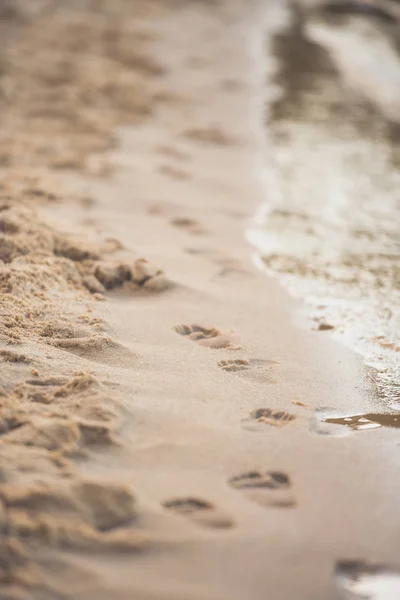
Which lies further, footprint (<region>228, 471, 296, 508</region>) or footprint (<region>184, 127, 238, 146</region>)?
footprint (<region>184, 127, 238, 146</region>)

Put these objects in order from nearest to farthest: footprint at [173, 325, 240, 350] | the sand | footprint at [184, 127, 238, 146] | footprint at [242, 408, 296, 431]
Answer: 1. the sand
2. footprint at [242, 408, 296, 431]
3. footprint at [173, 325, 240, 350]
4. footprint at [184, 127, 238, 146]

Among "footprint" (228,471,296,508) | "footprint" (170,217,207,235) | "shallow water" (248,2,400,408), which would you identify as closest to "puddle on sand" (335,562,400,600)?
"footprint" (228,471,296,508)

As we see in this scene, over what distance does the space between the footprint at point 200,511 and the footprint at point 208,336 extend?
757mm

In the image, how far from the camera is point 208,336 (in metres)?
2.32

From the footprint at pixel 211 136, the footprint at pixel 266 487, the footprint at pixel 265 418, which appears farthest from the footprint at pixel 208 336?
the footprint at pixel 211 136

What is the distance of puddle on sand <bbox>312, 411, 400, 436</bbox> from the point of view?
188cm

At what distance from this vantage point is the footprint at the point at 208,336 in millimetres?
Answer: 2260

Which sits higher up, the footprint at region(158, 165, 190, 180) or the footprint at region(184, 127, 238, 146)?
the footprint at region(184, 127, 238, 146)

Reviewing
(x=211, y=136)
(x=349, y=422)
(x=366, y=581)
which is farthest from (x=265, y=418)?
(x=211, y=136)

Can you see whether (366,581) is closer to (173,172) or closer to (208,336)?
(208,336)

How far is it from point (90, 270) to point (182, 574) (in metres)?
1.43

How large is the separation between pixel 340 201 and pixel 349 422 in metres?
1.94

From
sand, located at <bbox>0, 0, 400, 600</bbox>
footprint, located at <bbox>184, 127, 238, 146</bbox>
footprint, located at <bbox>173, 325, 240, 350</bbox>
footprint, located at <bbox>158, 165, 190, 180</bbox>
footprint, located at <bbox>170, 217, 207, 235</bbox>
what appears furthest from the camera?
footprint, located at <bbox>184, 127, 238, 146</bbox>

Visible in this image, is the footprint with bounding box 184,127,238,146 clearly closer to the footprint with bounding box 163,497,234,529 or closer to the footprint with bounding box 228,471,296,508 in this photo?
the footprint with bounding box 228,471,296,508
